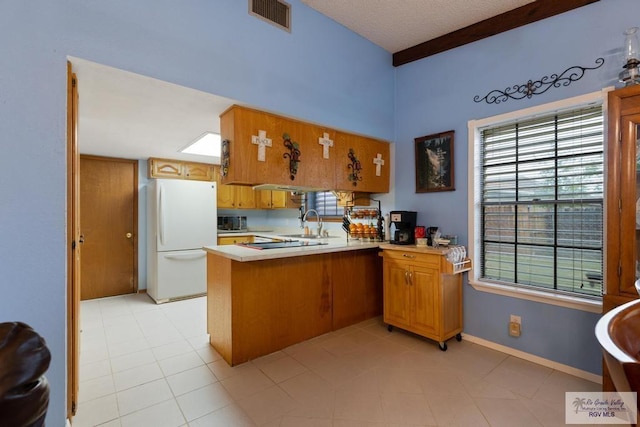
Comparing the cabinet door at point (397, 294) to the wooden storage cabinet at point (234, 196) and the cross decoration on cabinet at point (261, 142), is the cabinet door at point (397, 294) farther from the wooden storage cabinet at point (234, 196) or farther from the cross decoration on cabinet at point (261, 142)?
the wooden storage cabinet at point (234, 196)

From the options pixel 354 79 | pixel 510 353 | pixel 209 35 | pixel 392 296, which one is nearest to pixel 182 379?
pixel 392 296

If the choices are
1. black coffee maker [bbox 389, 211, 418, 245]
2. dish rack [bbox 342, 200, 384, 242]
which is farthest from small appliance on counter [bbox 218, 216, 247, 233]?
black coffee maker [bbox 389, 211, 418, 245]

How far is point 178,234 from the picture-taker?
4.32 m

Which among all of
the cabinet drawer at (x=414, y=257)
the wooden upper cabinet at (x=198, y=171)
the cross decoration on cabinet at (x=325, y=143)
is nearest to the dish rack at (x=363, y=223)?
the cabinet drawer at (x=414, y=257)

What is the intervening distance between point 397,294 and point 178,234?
3.16 meters

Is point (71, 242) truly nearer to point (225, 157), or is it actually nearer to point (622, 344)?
point (225, 157)

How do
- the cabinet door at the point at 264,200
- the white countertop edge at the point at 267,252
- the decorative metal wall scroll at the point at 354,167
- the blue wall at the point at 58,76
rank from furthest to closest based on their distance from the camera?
the cabinet door at the point at 264,200
the decorative metal wall scroll at the point at 354,167
the white countertop edge at the point at 267,252
the blue wall at the point at 58,76

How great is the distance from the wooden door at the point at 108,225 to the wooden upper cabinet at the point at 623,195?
5512 mm

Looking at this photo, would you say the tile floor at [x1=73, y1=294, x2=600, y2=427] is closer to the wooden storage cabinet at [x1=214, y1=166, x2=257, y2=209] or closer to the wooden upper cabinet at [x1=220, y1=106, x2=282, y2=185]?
the wooden upper cabinet at [x1=220, y1=106, x2=282, y2=185]

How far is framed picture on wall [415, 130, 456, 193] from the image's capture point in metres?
3.07

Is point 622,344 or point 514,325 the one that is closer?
point 622,344

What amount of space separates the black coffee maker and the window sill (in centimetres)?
71

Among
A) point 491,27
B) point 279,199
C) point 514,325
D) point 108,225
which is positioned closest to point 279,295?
point 514,325

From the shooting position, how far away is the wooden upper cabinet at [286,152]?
8.18ft
